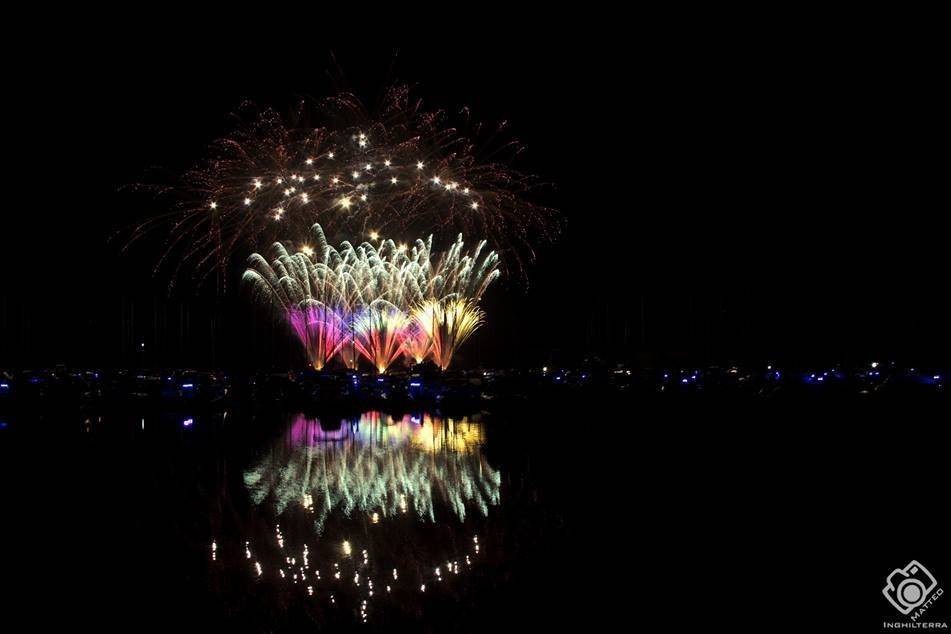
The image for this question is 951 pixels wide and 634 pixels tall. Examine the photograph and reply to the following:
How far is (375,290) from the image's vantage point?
28922 millimetres

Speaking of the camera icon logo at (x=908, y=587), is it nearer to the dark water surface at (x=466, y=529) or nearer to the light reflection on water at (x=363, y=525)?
the dark water surface at (x=466, y=529)

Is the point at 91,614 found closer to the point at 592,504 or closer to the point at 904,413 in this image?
the point at 592,504

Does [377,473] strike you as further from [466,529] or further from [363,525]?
[466,529]

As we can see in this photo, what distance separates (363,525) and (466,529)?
102cm

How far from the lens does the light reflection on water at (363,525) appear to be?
5.53m

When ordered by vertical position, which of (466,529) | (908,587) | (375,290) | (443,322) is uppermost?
(375,290)

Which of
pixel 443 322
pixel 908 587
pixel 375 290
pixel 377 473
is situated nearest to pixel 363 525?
pixel 377 473

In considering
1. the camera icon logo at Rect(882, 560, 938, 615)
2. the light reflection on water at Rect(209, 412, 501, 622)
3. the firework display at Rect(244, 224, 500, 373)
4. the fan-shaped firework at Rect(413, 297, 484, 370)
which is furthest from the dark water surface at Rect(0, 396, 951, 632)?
the fan-shaped firework at Rect(413, 297, 484, 370)

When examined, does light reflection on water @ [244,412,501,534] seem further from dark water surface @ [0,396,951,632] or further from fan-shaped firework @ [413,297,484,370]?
fan-shaped firework @ [413,297,484,370]

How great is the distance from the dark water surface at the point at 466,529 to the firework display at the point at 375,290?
15015 mm

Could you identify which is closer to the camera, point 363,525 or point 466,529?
point 466,529

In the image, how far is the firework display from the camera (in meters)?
28.6

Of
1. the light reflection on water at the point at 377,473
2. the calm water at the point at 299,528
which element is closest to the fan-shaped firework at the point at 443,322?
the light reflection on water at the point at 377,473

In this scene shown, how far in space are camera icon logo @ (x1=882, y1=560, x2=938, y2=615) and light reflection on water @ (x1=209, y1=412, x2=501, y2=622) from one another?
3.10 meters
